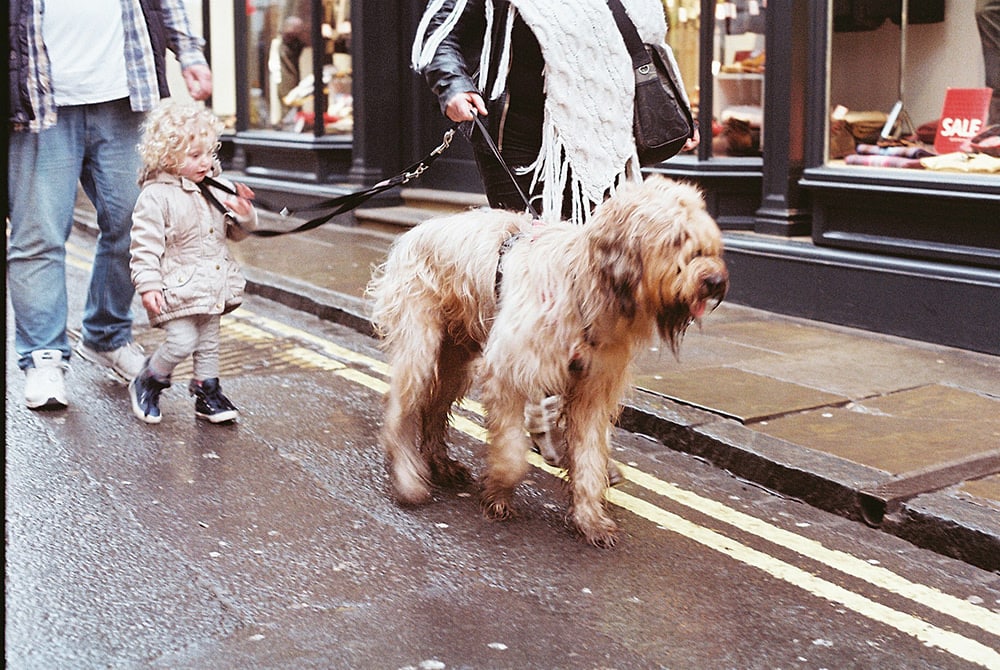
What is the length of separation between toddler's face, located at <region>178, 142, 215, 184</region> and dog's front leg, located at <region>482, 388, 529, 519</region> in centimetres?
199

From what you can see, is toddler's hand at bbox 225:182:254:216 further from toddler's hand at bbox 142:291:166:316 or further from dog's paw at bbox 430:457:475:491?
dog's paw at bbox 430:457:475:491

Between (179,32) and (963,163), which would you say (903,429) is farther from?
(179,32)

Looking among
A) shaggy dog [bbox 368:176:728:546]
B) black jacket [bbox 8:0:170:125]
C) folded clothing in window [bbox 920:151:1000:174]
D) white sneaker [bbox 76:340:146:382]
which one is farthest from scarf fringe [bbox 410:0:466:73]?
folded clothing in window [bbox 920:151:1000:174]

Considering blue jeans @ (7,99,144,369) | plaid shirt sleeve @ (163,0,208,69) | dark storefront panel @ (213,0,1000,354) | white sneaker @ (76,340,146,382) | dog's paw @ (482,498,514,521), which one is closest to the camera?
dog's paw @ (482,498,514,521)

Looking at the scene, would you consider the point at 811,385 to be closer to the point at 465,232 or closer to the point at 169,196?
A: the point at 465,232

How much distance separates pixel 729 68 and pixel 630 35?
4124 mm

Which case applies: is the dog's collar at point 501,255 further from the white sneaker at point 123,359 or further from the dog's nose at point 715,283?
the white sneaker at point 123,359

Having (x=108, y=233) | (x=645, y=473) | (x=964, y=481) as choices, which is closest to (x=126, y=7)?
(x=108, y=233)

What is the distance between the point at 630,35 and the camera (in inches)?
192

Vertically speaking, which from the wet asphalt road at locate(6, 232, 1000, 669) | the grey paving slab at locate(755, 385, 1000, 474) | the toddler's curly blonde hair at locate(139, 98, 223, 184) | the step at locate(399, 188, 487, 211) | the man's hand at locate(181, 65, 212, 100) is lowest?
the wet asphalt road at locate(6, 232, 1000, 669)

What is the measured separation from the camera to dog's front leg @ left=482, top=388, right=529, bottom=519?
406cm

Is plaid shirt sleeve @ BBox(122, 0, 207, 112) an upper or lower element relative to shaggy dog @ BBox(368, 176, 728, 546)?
upper

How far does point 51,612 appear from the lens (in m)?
3.49

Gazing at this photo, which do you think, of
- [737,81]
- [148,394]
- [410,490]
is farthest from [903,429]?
[737,81]
